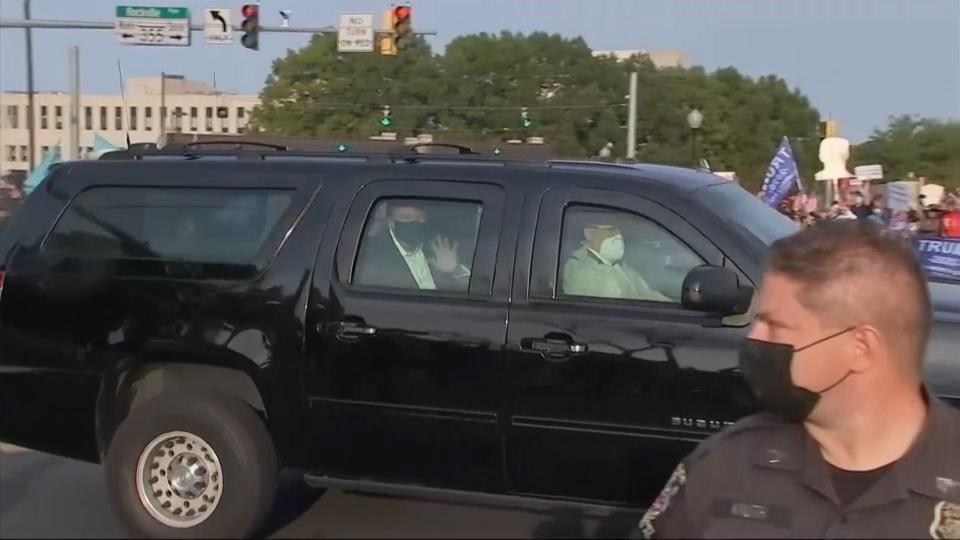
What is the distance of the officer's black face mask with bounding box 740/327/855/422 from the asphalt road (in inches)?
74.0

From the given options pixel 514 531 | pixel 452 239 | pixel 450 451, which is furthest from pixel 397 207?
pixel 514 531

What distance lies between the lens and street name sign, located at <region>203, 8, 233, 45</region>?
2236 cm

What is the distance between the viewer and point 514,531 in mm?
3895

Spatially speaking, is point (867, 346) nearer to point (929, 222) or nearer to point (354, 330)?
point (354, 330)

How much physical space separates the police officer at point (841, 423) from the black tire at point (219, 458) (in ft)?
8.97

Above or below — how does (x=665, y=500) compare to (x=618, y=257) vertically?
below

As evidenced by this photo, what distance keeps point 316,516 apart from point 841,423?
3.05 m

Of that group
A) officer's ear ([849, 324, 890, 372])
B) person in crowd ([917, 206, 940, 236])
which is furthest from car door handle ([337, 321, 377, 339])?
person in crowd ([917, 206, 940, 236])

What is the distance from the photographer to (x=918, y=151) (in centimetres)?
6562

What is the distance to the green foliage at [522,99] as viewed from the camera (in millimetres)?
70062

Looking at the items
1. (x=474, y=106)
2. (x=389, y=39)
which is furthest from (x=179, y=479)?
(x=474, y=106)

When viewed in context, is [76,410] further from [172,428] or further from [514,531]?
[514,531]

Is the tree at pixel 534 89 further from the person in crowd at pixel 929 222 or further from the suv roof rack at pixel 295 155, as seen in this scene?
the suv roof rack at pixel 295 155

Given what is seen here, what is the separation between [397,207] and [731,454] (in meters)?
2.75
